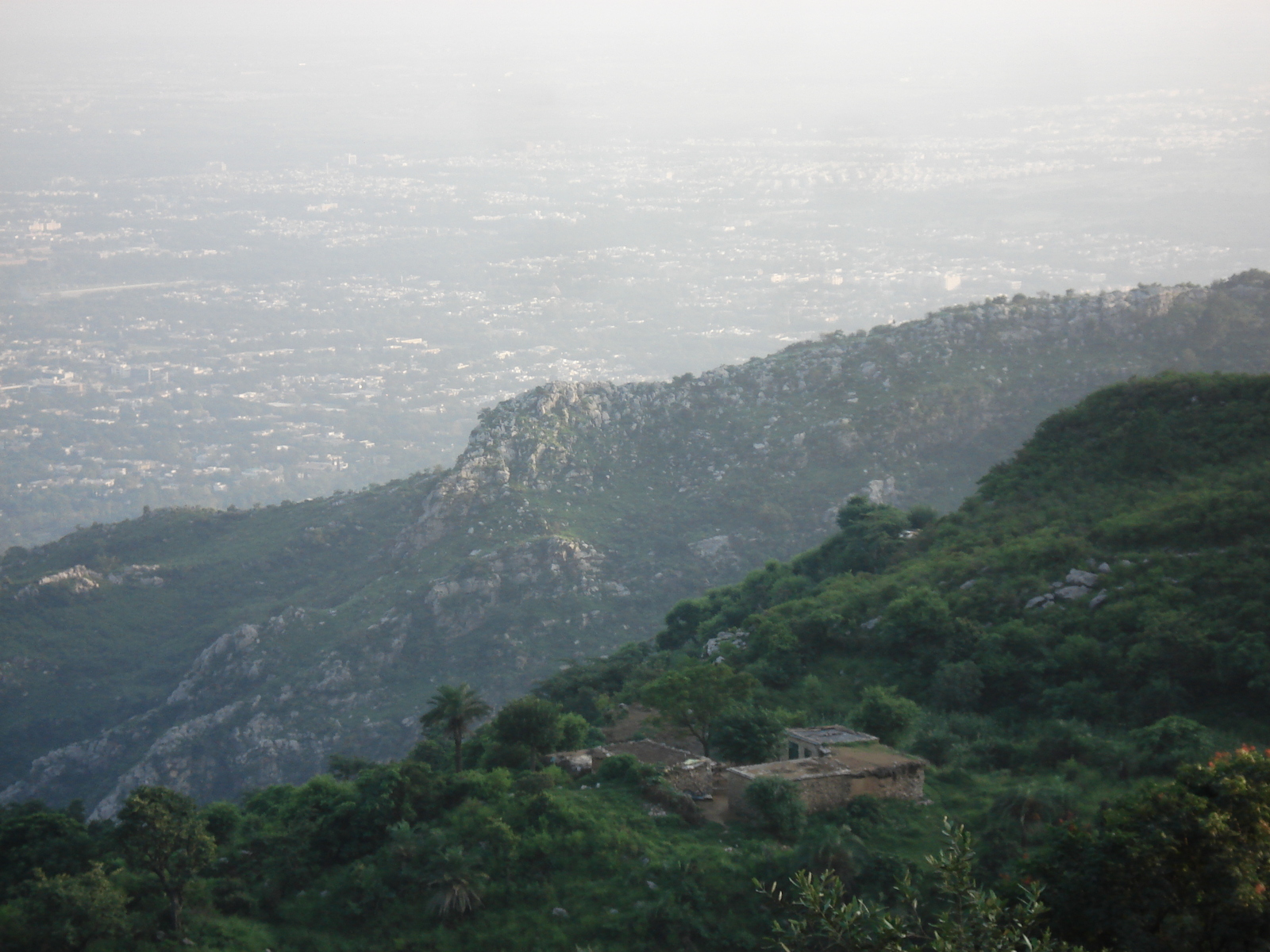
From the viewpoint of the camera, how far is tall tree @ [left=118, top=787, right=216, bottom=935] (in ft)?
63.7

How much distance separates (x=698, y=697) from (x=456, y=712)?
6208 mm

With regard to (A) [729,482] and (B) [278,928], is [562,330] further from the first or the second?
(B) [278,928]

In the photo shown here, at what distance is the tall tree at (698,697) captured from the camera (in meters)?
26.9

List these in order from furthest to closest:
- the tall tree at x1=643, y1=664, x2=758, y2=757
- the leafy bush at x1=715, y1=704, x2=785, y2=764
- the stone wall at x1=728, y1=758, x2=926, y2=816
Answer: the tall tree at x1=643, y1=664, x2=758, y2=757, the leafy bush at x1=715, y1=704, x2=785, y2=764, the stone wall at x1=728, y1=758, x2=926, y2=816

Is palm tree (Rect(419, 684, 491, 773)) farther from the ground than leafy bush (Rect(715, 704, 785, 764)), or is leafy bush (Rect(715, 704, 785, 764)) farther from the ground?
palm tree (Rect(419, 684, 491, 773))

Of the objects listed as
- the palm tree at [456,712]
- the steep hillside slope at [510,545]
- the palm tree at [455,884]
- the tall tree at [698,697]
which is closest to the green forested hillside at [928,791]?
the palm tree at [455,884]

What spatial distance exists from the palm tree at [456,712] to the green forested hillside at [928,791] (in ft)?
2.60

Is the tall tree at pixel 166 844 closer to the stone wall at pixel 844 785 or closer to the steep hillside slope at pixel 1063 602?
the stone wall at pixel 844 785

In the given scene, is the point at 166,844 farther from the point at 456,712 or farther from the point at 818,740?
the point at 818,740

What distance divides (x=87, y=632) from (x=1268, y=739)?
5541cm

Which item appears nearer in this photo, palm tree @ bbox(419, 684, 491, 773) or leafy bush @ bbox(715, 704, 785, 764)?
leafy bush @ bbox(715, 704, 785, 764)

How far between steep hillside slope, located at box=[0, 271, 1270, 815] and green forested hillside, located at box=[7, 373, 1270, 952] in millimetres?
15472

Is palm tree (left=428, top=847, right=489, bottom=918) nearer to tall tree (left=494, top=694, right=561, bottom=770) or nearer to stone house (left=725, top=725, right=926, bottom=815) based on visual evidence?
stone house (left=725, top=725, right=926, bottom=815)

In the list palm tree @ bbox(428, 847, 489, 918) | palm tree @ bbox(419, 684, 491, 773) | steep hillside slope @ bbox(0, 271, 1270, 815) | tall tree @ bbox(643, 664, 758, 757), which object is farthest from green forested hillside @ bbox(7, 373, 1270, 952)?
steep hillside slope @ bbox(0, 271, 1270, 815)
